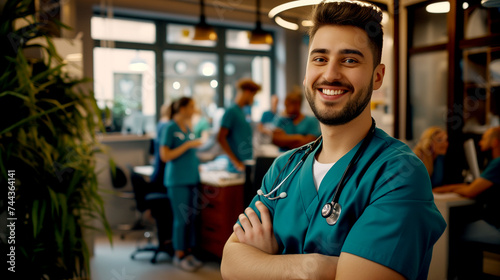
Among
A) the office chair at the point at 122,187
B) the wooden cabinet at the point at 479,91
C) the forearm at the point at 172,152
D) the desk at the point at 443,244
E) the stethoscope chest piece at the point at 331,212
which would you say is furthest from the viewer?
the office chair at the point at 122,187

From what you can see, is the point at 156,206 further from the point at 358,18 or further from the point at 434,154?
the point at 358,18

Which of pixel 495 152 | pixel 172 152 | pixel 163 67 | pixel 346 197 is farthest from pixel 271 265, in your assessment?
pixel 163 67

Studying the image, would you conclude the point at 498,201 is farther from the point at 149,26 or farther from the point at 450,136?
the point at 149,26

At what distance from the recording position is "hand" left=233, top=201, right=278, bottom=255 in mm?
993

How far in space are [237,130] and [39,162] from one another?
2.12 m

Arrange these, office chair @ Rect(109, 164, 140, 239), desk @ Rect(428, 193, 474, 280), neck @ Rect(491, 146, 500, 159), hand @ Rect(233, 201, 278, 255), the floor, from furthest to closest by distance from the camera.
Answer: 1. office chair @ Rect(109, 164, 140, 239)
2. the floor
3. neck @ Rect(491, 146, 500, 159)
4. desk @ Rect(428, 193, 474, 280)
5. hand @ Rect(233, 201, 278, 255)

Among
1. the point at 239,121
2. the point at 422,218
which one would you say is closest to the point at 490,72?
the point at 239,121

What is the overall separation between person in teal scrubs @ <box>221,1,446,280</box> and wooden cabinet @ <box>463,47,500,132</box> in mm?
3321

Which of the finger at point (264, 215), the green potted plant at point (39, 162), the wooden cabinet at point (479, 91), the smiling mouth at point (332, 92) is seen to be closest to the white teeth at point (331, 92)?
the smiling mouth at point (332, 92)

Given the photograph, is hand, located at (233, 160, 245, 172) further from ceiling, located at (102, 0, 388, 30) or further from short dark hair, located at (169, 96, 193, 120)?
ceiling, located at (102, 0, 388, 30)

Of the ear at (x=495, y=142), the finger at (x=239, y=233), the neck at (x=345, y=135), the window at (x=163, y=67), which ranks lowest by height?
the finger at (x=239, y=233)

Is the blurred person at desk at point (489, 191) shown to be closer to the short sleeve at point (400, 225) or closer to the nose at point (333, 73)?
the short sleeve at point (400, 225)

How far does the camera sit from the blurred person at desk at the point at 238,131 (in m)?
3.48

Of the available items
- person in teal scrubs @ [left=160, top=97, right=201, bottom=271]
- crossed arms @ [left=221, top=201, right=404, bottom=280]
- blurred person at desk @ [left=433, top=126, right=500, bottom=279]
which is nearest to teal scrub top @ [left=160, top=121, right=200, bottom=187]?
person in teal scrubs @ [left=160, top=97, right=201, bottom=271]
